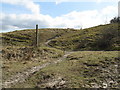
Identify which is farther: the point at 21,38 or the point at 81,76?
the point at 21,38

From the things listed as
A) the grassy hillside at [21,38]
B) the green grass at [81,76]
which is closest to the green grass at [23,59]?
the green grass at [81,76]

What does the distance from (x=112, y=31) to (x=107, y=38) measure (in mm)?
4945

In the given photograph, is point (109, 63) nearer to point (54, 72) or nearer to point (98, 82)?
point (98, 82)

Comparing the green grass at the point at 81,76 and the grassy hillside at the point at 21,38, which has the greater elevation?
the grassy hillside at the point at 21,38

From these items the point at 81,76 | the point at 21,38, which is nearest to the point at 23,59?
the point at 81,76

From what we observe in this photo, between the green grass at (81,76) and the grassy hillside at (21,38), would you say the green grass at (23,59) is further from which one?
the grassy hillside at (21,38)

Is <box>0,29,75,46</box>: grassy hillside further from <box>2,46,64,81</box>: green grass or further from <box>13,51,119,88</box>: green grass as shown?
<box>13,51,119,88</box>: green grass

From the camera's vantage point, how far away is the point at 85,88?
8992mm

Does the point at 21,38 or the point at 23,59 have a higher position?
the point at 21,38

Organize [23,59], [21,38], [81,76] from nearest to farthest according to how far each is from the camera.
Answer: [81,76] < [23,59] < [21,38]

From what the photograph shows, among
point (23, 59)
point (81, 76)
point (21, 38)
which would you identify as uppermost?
point (21, 38)

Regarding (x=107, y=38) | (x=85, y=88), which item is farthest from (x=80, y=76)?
(x=107, y=38)

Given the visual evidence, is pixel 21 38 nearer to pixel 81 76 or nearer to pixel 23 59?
pixel 23 59

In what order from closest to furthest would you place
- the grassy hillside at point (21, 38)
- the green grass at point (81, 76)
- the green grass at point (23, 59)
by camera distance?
the green grass at point (81, 76) → the green grass at point (23, 59) → the grassy hillside at point (21, 38)
